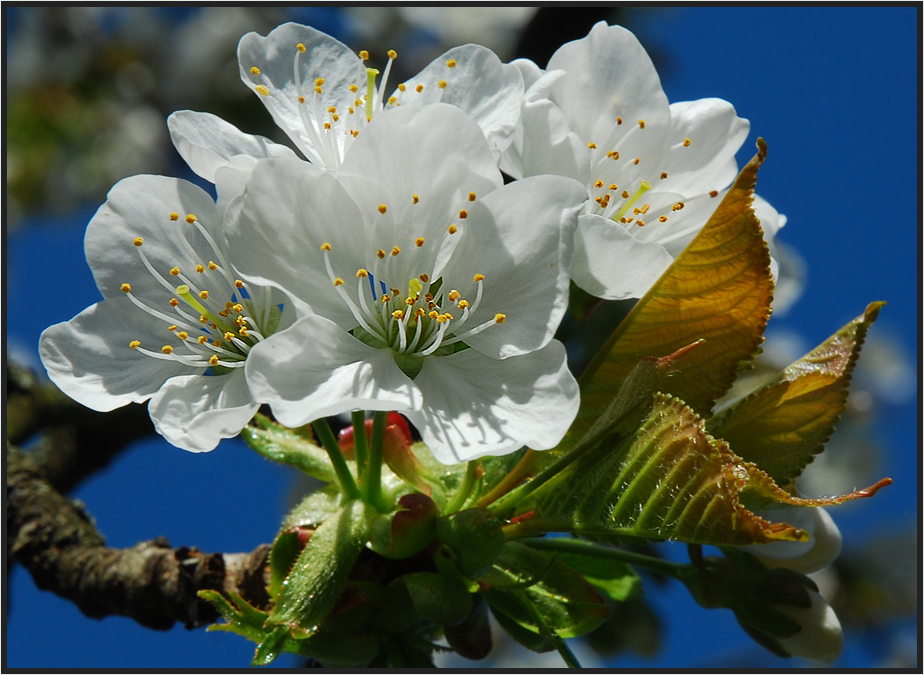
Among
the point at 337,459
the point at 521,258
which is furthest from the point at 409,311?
the point at 337,459

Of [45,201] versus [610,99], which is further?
[45,201]

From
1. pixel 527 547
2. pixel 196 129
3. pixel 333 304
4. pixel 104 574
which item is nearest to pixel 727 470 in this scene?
pixel 527 547

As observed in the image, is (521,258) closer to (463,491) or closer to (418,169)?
(418,169)

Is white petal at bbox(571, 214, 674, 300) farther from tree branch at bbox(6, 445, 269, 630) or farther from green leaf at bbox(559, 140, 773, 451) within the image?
tree branch at bbox(6, 445, 269, 630)

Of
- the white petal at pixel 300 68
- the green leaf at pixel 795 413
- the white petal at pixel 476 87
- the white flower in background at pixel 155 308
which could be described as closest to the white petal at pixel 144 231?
the white flower in background at pixel 155 308

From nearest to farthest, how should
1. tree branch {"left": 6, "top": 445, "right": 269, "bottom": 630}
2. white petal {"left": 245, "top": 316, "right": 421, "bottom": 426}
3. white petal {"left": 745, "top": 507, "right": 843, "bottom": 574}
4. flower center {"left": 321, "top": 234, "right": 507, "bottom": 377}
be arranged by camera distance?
white petal {"left": 245, "top": 316, "right": 421, "bottom": 426} < flower center {"left": 321, "top": 234, "right": 507, "bottom": 377} < white petal {"left": 745, "top": 507, "right": 843, "bottom": 574} < tree branch {"left": 6, "top": 445, "right": 269, "bottom": 630}

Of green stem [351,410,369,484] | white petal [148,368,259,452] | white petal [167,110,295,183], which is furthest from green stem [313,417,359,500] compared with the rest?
white petal [167,110,295,183]

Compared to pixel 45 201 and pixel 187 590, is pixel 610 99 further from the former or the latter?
pixel 45 201

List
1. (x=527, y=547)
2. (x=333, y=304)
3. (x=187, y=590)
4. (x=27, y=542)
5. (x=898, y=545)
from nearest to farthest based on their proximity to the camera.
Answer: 1. (x=333, y=304)
2. (x=527, y=547)
3. (x=187, y=590)
4. (x=27, y=542)
5. (x=898, y=545)
